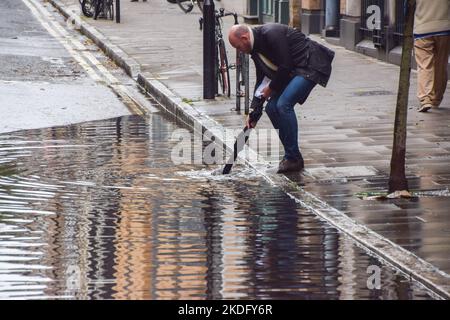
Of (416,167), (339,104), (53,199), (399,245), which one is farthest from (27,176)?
(339,104)

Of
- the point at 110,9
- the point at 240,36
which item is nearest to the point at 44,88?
the point at 240,36

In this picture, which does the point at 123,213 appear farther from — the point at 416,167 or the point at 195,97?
the point at 195,97

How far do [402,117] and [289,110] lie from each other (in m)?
1.57

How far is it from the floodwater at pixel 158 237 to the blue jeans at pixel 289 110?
0.43 meters

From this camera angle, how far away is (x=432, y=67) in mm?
14930

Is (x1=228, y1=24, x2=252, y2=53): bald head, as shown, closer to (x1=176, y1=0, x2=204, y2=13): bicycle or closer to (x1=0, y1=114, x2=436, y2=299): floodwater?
(x1=0, y1=114, x2=436, y2=299): floodwater

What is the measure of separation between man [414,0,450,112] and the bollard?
2.78 m

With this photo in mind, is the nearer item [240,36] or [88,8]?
[240,36]

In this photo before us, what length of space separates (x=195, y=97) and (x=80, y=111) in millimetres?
1502

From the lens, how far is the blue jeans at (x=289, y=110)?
37.3ft

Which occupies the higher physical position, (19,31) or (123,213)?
(123,213)

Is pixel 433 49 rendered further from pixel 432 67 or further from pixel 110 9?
pixel 110 9
